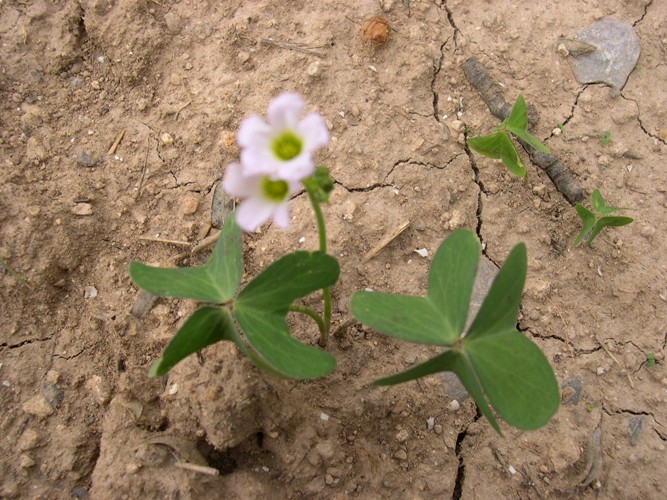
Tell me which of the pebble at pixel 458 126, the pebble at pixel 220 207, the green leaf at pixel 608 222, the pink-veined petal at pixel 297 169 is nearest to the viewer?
the pink-veined petal at pixel 297 169

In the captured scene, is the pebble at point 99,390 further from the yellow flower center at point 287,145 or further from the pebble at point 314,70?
the pebble at point 314,70

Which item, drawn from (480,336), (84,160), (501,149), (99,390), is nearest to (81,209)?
(84,160)

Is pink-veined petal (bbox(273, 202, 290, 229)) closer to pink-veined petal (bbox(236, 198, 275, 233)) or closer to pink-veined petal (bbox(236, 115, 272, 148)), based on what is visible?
pink-veined petal (bbox(236, 198, 275, 233))

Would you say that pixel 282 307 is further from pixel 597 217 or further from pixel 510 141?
pixel 597 217

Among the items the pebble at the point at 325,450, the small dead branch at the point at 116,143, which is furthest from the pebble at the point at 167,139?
the pebble at the point at 325,450

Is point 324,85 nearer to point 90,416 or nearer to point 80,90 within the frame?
point 80,90

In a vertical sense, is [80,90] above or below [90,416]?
above

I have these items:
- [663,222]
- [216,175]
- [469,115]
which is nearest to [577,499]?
[663,222]
